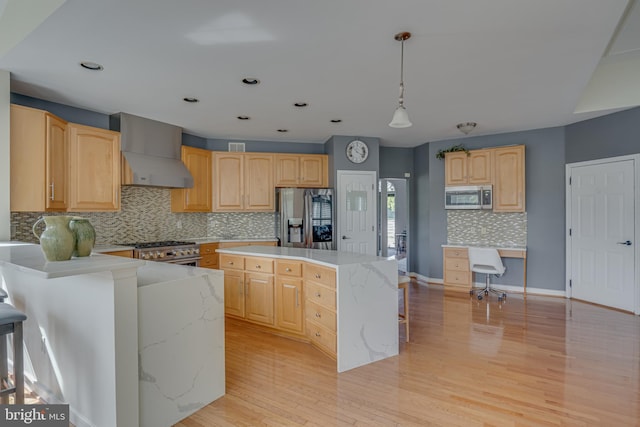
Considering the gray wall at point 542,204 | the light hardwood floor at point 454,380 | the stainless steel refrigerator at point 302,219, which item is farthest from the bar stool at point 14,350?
the gray wall at point 542,204

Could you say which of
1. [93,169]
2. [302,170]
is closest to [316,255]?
[302,170]

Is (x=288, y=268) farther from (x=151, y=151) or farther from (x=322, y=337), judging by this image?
(x=151, y=151)

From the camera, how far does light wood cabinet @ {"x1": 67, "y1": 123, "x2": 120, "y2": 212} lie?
147 inches

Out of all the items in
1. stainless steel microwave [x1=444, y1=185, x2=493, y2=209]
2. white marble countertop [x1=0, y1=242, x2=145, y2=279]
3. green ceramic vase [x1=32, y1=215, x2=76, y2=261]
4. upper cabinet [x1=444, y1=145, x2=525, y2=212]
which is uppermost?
upper cabinet [x1=444, y1=145, x2=525, y2=212]

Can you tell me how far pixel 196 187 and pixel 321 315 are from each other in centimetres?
326

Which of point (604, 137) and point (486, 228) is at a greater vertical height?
point (604, 137)

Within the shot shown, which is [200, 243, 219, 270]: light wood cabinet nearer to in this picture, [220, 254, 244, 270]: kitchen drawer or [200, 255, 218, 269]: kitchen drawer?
[200, 255, 218, 269]: kitchen drawer

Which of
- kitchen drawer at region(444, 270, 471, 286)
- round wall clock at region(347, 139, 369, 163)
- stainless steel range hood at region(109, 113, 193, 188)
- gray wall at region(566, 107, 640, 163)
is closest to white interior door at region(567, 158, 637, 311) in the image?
gray wall at region(566, 107, 640, 163)

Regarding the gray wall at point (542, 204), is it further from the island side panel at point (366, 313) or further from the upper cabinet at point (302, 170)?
the island side panel at point (366, 313)

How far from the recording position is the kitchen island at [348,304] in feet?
8.95

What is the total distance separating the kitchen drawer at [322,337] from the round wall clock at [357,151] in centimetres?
326

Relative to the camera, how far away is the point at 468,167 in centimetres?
556

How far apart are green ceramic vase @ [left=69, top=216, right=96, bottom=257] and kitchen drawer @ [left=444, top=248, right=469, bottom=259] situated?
16.9 feet

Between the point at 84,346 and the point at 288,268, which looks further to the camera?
the point at 288,268
